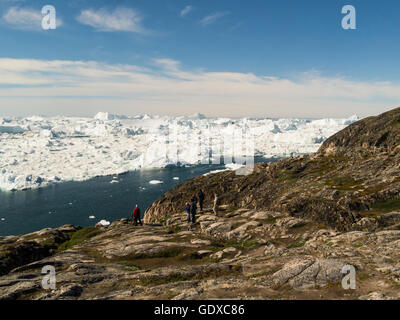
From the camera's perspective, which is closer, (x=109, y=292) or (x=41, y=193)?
(x=109, y=292)

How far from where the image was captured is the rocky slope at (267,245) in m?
10.7

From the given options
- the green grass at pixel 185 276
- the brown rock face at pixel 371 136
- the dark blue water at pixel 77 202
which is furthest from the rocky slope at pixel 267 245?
the dark blue water at pixel 77 202

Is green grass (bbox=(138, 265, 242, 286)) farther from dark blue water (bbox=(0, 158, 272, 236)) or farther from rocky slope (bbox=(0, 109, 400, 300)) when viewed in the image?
dark blue water (bbox=(0, 158, 272, 236))

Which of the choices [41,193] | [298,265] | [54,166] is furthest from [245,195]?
[54,166]

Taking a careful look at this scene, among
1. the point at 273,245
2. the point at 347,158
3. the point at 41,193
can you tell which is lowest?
the point at 41,193

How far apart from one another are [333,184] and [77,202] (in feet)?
Result: 385

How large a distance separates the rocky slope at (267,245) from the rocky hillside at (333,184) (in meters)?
0.12

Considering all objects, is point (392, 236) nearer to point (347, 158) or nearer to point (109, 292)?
point (109, 292)

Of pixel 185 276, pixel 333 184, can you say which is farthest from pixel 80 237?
pixel 333 184

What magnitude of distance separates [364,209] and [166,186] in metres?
126

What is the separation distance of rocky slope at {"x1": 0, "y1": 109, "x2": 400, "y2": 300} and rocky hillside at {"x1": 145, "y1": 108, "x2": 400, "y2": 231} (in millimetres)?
119

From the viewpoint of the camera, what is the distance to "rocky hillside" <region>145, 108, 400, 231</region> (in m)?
20.4

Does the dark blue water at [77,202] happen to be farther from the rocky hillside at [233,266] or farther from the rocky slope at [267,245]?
the rocky hillside at [233,266]
